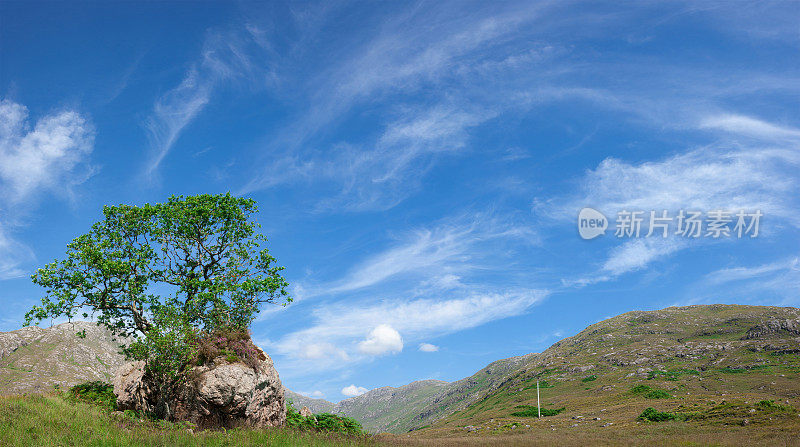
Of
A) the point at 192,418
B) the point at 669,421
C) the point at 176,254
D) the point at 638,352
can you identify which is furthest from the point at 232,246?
the point at 638,352

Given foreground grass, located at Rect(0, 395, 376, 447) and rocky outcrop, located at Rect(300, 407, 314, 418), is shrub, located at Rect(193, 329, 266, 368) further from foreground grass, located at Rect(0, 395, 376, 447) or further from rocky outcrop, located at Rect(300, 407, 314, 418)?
rocky outcrop, located at Rect(300, 407, 314, 418)

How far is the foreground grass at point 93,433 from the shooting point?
15.1 meters

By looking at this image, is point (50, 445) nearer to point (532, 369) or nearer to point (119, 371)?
point (119, 371)

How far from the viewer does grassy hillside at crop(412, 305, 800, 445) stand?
46.6 metres

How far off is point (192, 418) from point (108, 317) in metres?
11.4

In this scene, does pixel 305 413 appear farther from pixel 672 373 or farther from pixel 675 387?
pixel 672 373

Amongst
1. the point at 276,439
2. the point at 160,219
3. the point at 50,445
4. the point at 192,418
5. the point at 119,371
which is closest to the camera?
the point at 50,445

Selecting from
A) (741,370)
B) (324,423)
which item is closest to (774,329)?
(741,370)

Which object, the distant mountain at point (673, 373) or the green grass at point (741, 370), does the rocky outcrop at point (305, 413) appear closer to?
the distant mountain at point (673, 373)

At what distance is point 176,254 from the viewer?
31781mm

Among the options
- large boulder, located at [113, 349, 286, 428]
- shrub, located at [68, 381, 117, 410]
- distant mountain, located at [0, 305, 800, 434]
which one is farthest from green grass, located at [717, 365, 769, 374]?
shrub, located at [68, 381, 117, 410]

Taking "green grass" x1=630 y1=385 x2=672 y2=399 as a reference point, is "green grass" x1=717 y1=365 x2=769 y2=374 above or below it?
above

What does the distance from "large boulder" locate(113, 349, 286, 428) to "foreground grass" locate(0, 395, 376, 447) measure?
2312 millimetres

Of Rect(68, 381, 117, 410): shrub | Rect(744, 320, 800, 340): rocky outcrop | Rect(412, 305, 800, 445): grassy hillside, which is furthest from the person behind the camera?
Rect(744, 320, 800, 340): rocky outcrop
